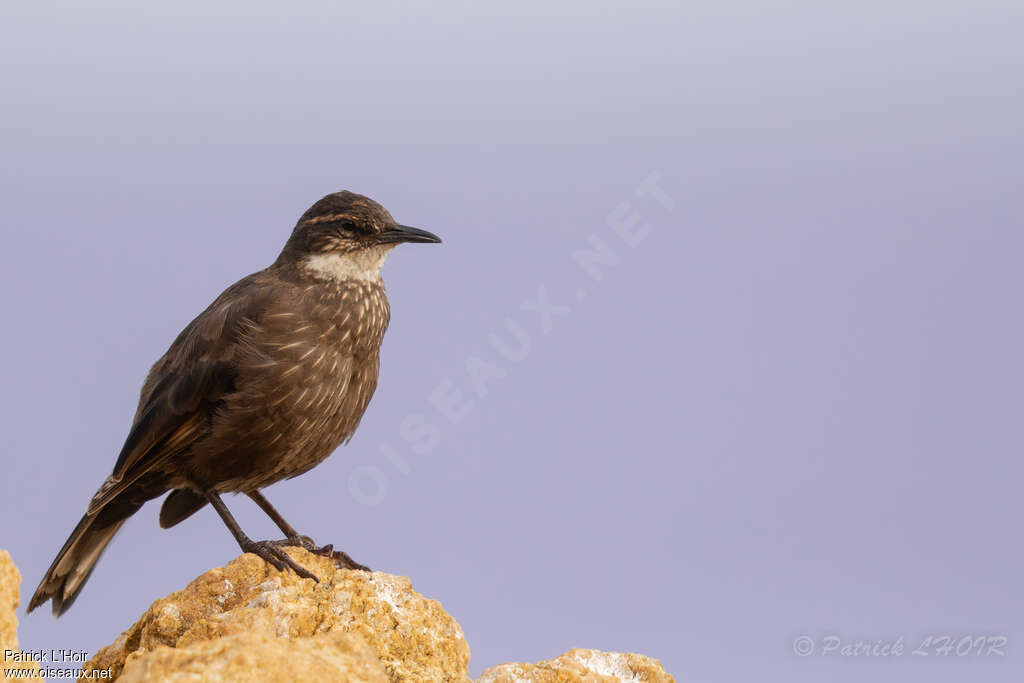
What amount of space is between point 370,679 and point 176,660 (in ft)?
2.58

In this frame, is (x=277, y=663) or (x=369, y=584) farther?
(x=369, y=584)

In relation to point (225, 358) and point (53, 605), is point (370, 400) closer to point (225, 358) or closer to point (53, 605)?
point (225, 358)

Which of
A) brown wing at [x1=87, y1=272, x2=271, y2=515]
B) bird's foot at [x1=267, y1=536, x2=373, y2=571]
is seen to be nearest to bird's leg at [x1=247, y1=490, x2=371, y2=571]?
bird's foot at [x1=267, y1=536, x2=373, y2=571]

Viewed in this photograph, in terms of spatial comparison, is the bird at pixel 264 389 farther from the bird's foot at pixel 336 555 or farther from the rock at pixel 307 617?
the rock at pixel 307 617

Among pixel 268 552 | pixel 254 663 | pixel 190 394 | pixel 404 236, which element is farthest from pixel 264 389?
pixel 254 663

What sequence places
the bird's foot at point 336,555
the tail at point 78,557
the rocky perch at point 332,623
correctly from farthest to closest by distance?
the tail at point 78,557 < the bird's foot at point 336,555 < the rocky perch at point 332,623

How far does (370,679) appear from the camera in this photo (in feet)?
15.4

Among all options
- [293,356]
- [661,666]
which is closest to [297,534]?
[293,356]

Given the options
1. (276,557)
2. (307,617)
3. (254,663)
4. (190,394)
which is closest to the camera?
(254,663)

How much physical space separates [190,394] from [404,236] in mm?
1708

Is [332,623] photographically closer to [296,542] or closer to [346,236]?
[296,542]

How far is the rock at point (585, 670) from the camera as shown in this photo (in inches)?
229

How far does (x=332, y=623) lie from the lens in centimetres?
592

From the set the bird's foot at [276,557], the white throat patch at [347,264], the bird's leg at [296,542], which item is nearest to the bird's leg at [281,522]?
the bird's leg at [296,542]
